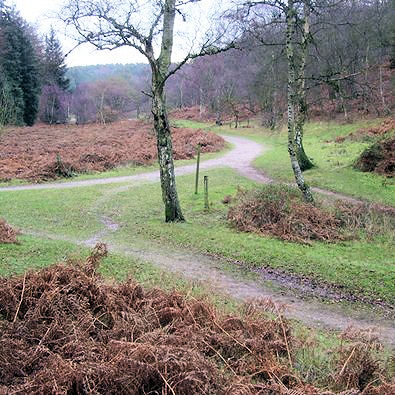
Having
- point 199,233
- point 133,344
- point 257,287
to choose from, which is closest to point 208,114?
point 199,233

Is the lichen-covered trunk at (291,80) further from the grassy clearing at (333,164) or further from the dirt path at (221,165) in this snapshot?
the grassy clearing at (333,164)

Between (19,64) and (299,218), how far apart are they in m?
Result: 51.8

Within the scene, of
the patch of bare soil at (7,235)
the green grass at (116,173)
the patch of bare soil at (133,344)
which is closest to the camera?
the patch of bare soil at (133,344)

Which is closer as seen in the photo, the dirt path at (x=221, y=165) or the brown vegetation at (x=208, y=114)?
the dirt path at (x=221, y=165)

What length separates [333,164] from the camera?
76.0 ft

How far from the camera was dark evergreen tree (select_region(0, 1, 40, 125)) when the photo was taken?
52500mm

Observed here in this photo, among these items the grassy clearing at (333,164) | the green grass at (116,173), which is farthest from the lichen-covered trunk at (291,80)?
the green grass at (116,173)

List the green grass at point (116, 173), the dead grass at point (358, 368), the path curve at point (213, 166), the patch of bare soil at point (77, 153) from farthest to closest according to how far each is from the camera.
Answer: the patch of bare soil at point (77, 153) → the green grass at point (116, 173) → the path curve at point (213, 166) → the dead grass at point (358, 368)

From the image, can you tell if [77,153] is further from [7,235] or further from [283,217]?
[283,217]

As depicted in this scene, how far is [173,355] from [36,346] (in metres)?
1.61

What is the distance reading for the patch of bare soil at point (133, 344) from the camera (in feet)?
14.7

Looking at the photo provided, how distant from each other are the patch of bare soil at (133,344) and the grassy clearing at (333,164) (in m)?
11.8

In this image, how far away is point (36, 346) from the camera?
5.04 m

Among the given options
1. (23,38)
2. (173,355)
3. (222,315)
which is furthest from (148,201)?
(23,38)
